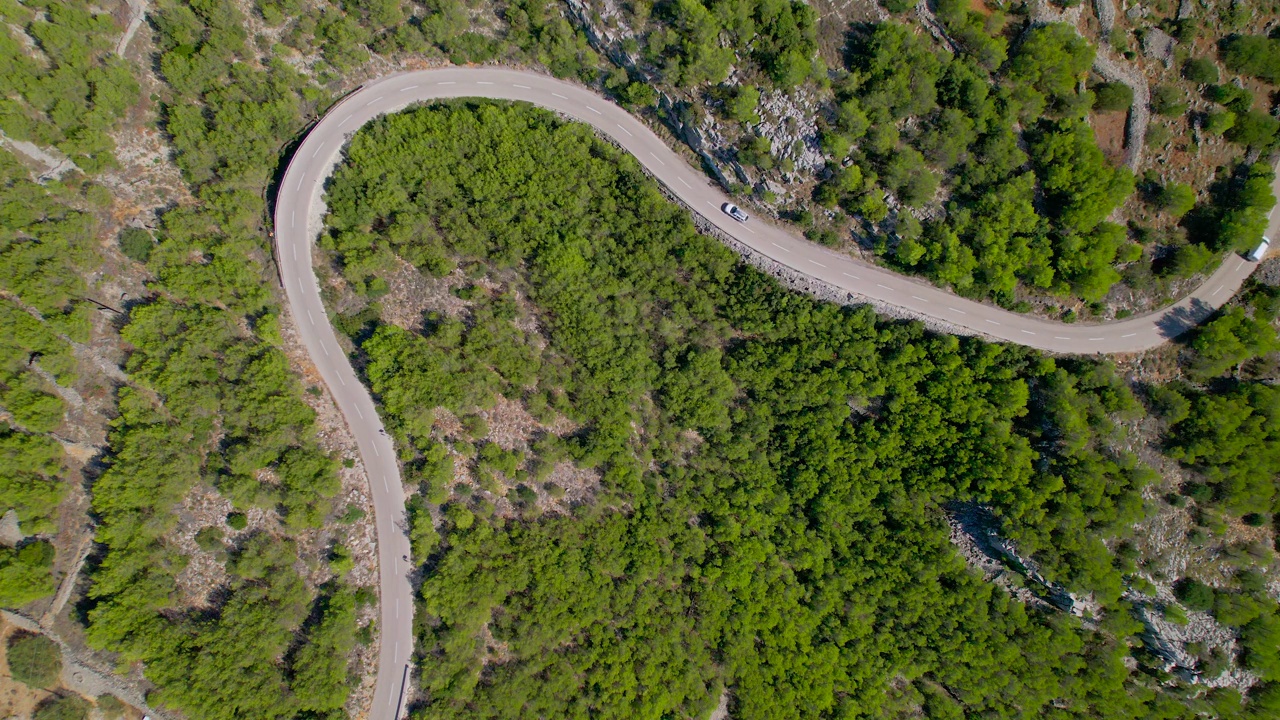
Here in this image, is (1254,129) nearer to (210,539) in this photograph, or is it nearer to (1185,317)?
(1185,317)

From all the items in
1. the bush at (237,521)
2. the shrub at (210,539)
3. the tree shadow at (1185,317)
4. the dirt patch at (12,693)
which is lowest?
the dirt patch at (12,693)

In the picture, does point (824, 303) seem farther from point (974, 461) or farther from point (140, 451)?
point (140, 451)

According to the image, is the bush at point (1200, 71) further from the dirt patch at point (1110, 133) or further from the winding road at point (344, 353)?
the winding road at point (344, 353)

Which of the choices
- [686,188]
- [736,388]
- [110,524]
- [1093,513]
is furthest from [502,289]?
[1093,513]

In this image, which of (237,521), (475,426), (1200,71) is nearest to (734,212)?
(475,426)

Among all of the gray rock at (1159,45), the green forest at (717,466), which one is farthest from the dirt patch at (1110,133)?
the green forest at (717,466)

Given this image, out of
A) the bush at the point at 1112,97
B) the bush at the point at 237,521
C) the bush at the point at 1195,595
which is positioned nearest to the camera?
the bush at the point at 237,521

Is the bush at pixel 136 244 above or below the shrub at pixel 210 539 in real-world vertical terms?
above

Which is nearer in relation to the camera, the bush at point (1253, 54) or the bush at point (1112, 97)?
the bush at point (1112, 97)
